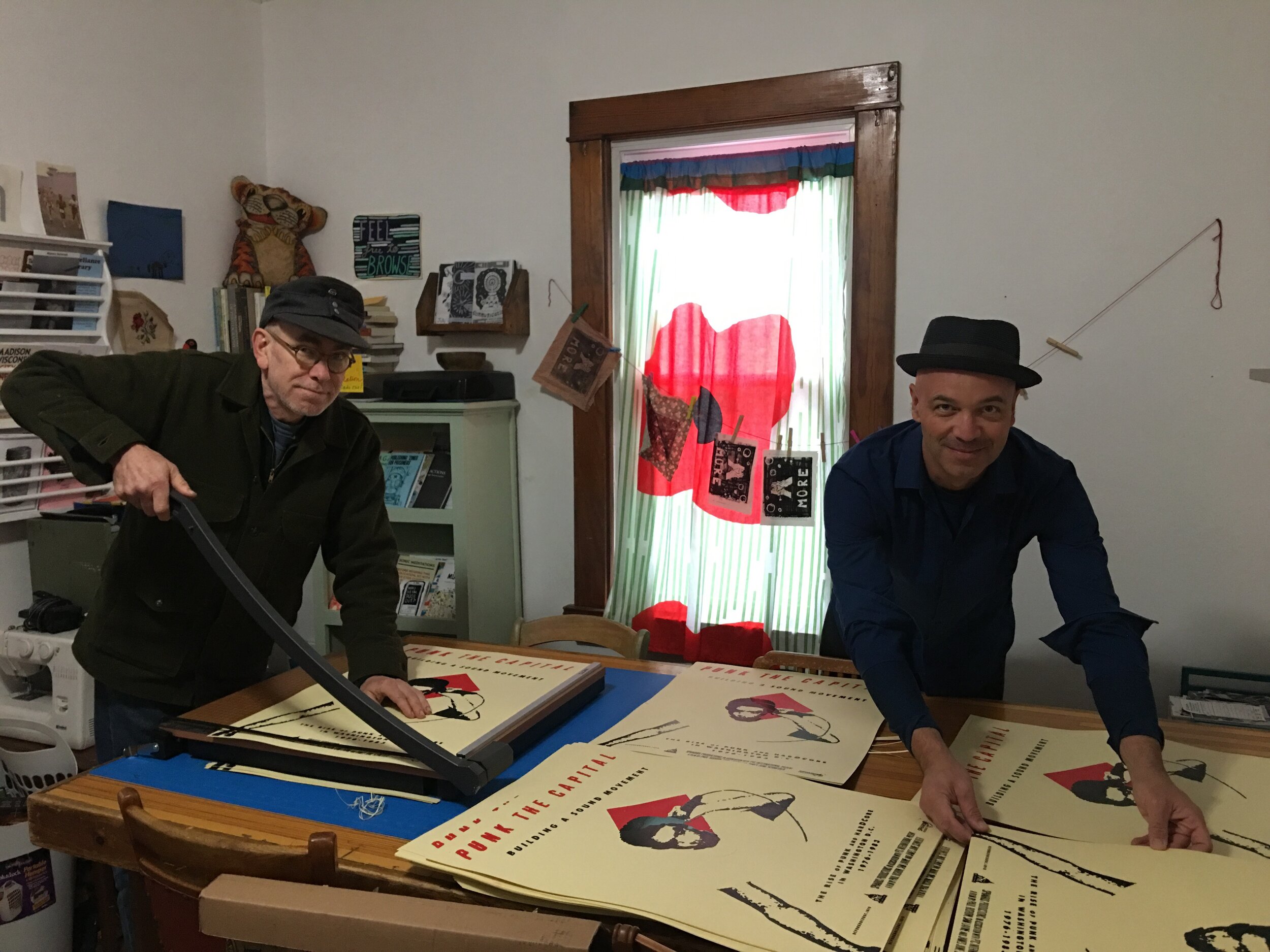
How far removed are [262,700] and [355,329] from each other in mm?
→ 646

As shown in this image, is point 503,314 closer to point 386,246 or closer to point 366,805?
point 386,246

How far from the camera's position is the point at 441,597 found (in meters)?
3.15

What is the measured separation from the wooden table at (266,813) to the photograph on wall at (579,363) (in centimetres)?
184

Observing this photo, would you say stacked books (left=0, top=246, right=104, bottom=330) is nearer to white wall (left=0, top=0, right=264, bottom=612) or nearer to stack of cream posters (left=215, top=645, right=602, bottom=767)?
white wall (left=0, top=0, right=264, bottom=612)

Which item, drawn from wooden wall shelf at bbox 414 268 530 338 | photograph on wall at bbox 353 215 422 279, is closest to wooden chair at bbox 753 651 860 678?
wooden wall shelf at bbox 414 268 530 338

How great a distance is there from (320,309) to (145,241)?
191 centimetres

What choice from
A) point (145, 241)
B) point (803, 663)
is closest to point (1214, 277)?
point (803, 663)

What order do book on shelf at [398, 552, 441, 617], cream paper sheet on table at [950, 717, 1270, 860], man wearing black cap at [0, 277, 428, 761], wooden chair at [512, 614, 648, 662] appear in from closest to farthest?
cream paper sheet on table at [950, 717, 1270, 860]
man wearing black cap at [0, 277, 428, 761]
wooden chair at [512, 614, 648, 662]
book on shelf at [398, 552, 441, 617]

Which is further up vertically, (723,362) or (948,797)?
(723,362)

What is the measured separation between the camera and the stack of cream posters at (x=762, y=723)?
1.33m

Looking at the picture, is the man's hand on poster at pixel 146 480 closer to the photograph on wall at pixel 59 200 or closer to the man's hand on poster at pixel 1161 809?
the man's hand on poster at pixel 1161 809

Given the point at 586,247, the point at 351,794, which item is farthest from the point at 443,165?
the point at 351,794

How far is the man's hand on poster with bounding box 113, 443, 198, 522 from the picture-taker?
1.34m

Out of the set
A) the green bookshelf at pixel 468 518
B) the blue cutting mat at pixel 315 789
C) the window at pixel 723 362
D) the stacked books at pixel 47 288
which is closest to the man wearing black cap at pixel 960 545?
the blue cutting mat at pixel 315 789
